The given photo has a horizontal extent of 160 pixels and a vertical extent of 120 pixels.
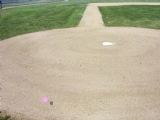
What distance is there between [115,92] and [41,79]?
8.29 feet

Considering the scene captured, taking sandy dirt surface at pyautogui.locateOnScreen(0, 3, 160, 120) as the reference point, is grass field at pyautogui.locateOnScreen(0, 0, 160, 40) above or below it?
below

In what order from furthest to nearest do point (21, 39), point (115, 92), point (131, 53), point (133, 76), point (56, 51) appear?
point (21, 39) → point (56, 51) → point (131, 53) → point (133, 76) → point (115, 92)

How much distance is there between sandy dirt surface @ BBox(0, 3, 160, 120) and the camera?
3.89 meters

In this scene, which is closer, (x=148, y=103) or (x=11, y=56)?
(x=148, y=103)

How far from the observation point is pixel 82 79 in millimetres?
5184

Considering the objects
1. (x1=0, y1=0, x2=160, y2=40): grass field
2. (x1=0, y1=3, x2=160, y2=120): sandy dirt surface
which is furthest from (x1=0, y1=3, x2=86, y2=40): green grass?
(x1=0, y1=3, x2=160, y2=120): sandy dirt surface

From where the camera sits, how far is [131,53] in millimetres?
6797

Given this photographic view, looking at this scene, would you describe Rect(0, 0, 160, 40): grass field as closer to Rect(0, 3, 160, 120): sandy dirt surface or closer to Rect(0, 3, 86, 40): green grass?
Rect(0, 3, 86, 40): green grass

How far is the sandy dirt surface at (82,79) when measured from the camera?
3.89 meters

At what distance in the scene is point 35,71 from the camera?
5773 millimetres

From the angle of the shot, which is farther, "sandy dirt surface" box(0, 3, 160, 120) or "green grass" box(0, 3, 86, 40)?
"green grass" box(0, 3, 86, 40)

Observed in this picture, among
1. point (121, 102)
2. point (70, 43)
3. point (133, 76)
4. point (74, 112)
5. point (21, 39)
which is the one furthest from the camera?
point (21, 39)

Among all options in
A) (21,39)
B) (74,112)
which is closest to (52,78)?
(74,112)

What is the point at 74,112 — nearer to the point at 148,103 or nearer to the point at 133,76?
the point at 148,103
